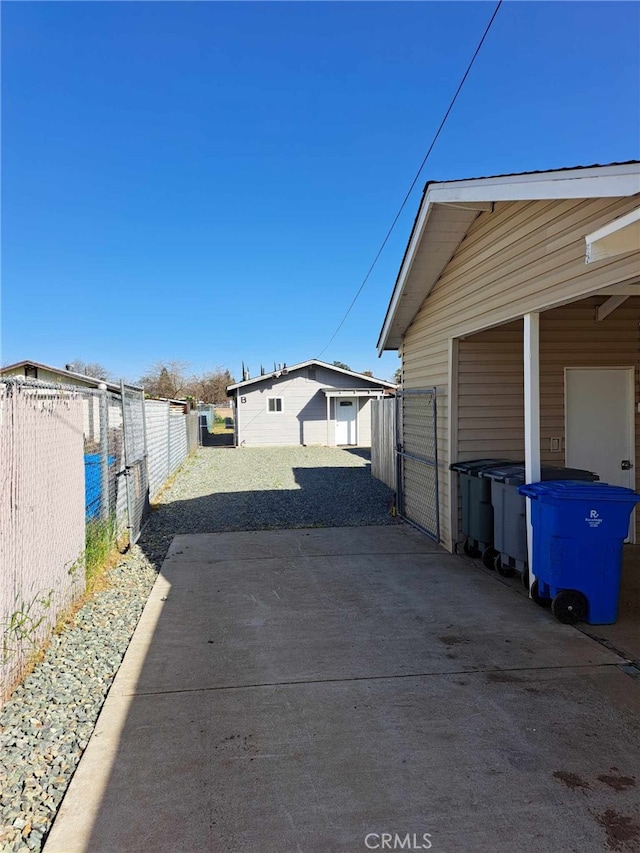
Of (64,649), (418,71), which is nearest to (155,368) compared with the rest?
(418,71)

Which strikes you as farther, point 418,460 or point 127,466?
point 418,460

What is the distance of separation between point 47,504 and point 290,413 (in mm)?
20252

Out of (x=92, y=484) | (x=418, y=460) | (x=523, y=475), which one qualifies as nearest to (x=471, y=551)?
(x=523, y=475)

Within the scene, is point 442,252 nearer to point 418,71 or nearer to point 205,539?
point 418,71

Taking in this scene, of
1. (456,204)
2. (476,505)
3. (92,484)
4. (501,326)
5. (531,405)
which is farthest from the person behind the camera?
(501,326)

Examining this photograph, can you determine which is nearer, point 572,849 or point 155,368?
point 572,849

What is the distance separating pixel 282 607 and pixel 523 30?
6649mm

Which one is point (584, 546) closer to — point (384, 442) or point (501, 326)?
point (501, 326)

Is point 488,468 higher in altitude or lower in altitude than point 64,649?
higher

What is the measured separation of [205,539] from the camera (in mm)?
7203

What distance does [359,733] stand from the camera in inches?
107

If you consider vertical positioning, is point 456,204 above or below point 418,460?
above

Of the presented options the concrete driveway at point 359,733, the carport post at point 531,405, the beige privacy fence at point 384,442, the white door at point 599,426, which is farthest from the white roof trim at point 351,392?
the concrete driveway at point 359,733

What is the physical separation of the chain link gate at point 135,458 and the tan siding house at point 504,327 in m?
4.05
